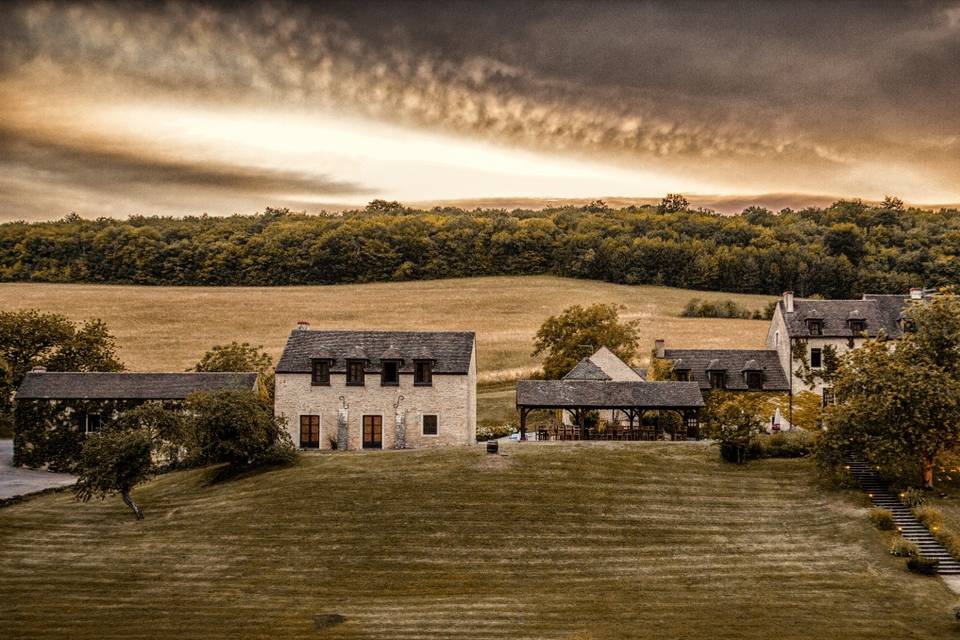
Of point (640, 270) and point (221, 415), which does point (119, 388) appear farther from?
point (640, 270)

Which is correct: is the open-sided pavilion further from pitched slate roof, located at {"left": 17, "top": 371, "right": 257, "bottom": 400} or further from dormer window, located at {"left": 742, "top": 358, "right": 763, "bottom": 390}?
pitched slate roof, located at {"left": 17, "top": 371, "right": 257, "bottom": 400}

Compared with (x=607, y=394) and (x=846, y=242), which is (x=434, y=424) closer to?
(x=607, y=394)

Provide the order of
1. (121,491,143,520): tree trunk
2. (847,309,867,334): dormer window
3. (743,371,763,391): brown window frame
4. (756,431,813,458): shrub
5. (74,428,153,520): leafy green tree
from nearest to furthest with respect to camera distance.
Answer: (74,428,153,520): leafy green tree, (121,491,143,520): tree trunk, (756,431,813,458): shrub, (743,371,763,391): brown window frame, (847,309,867,334): dormer window

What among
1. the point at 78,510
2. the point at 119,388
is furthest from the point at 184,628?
the point at 119,388

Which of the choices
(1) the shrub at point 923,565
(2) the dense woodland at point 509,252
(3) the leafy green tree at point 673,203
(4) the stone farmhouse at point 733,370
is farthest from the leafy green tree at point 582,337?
(3) the leafy green tree at point 673,203

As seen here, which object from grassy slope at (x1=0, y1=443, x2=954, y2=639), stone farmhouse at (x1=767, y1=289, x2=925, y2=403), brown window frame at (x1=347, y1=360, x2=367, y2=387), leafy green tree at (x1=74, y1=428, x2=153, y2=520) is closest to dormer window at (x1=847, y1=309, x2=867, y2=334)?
stone farmhouse at (x1=767, y1=289, x2=925, y2=403)

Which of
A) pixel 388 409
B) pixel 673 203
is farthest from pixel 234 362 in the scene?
pixel 673 203

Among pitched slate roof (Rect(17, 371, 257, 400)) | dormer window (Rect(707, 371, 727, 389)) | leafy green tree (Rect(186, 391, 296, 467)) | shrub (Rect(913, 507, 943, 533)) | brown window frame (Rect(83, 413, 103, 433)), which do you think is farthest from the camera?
dormer window (Rect(707, 371, 727, 389))
